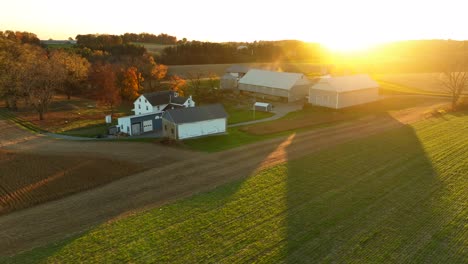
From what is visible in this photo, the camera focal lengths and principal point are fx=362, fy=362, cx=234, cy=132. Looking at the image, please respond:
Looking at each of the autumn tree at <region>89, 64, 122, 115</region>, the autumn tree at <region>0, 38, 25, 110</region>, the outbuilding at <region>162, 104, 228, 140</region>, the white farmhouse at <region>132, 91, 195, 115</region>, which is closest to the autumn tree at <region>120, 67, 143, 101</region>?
the autumn tree at <region>89, 64, 122, 115</region>

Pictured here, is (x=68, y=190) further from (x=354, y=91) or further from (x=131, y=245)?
(x=354, y=91)

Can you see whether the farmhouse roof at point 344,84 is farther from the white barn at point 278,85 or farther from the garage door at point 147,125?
the garage door at point 147,125

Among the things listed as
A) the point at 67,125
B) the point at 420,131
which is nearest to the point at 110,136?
the point at 67,125

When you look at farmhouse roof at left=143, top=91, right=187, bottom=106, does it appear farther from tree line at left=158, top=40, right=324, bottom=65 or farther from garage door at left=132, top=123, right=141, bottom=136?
tree line at left=158, top=40, right=324, bottom=65

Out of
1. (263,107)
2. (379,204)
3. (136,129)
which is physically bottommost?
(379,204)

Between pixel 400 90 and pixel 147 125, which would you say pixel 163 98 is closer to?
pixel 147 125

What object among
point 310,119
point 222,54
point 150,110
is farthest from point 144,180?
point 222,54
